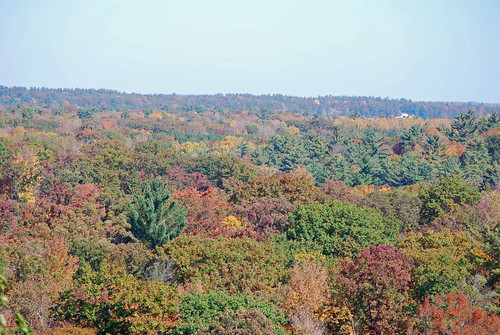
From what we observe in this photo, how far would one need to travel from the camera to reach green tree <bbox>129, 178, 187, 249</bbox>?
3300 centimetres

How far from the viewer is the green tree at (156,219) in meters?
33.0

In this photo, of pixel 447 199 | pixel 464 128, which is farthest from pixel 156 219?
pixel 464 128

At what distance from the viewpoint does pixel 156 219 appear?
34344mm

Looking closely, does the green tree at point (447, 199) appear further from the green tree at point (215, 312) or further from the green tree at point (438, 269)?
the green tree at point (215, 312)

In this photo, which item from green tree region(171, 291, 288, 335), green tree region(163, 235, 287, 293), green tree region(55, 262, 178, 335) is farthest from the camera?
green tree region(163, 235, 287, 293)

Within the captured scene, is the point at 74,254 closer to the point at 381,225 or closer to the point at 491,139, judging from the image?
the point at 381,225

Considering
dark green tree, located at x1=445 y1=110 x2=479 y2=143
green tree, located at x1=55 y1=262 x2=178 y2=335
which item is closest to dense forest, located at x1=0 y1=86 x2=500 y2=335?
green tree, located at x1=55 y1=262 x2=178 y2=335

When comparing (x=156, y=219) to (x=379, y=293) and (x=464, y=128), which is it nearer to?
(x=379, y=293)

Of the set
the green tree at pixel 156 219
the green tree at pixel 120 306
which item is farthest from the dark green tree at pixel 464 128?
the green tree at pixel 120 306

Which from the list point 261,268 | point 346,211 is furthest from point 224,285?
point 346,211

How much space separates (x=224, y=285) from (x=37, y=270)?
9.04m

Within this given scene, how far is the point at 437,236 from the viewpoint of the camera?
28.0 m

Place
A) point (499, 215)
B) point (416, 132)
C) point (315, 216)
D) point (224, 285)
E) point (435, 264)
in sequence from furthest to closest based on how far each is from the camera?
point (416, 132) < point (499, 215) < point (315, 216) < point (224, 285) < point (435, 264)

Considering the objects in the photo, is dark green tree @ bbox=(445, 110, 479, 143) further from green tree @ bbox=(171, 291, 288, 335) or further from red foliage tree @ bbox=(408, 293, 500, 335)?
green tree @ bbox=(171, 291, 288, 335)
